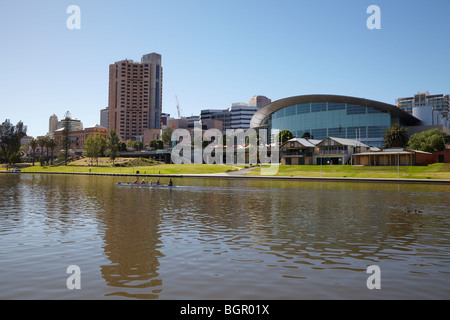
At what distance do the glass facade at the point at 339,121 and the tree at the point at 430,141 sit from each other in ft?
70.9

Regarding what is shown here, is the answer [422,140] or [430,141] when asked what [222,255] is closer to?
[430,141]

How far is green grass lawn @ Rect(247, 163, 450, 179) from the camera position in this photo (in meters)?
81.2

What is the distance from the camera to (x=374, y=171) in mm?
90500

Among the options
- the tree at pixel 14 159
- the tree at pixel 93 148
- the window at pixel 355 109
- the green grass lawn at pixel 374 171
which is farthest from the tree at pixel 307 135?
the tree at pixel 14 159

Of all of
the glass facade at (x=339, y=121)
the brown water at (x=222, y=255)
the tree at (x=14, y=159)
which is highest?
the glass facade at (x=339, y=121)

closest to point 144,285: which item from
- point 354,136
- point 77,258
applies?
point 77,258

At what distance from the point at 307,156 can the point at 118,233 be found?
108m

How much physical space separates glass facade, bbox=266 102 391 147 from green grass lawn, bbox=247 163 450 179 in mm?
50598

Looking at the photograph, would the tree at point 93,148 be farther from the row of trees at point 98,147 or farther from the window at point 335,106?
the window at point 335,106

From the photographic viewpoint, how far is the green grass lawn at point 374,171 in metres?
81.2

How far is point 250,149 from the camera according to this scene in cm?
13862

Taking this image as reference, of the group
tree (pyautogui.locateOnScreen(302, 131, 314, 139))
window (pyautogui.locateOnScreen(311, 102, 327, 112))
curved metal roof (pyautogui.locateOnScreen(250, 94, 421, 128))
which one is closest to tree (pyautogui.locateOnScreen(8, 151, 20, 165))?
curved metal roof (pyautogui.locateOnScreen(250, 94, 421, 128))

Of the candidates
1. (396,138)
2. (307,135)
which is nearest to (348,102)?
(307,135)

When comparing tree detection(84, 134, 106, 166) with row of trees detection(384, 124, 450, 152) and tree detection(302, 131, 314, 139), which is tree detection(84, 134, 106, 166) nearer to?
tree detection(302, 131, 314, 139)
